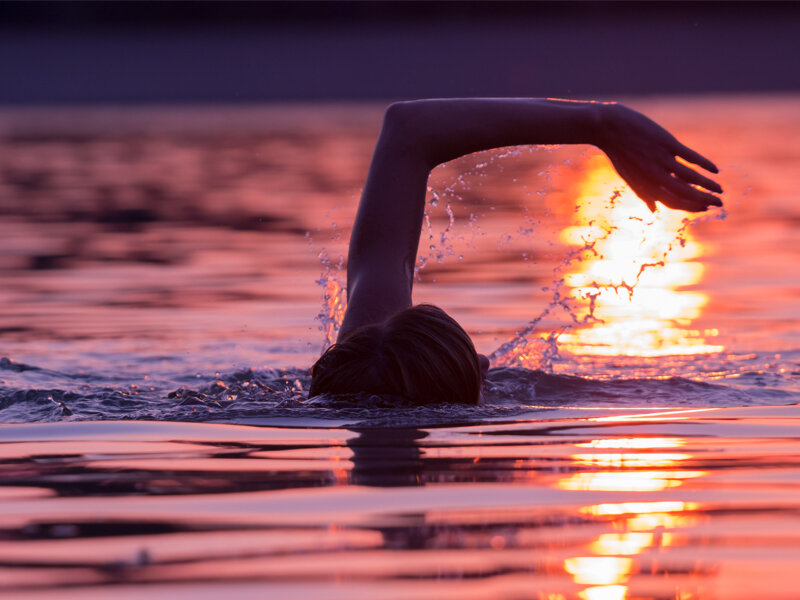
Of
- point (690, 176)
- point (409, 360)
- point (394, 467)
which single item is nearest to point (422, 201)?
point (409, 360)

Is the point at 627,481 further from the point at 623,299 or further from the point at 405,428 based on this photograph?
the point at 623,299

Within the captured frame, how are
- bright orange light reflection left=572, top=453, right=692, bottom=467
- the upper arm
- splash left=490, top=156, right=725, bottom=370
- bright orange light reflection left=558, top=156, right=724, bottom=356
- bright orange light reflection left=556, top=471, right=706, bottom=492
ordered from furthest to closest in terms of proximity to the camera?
1. bright orange light reflection left=558, top=156, right=724, bottom=356
2. splash left=490, top=156, right=725, bottom=370
3. the upper arm
4. bright orange light reflection left=572, top=453, right=692, bottom=467
5. bright orange light reflection left=556, top=471, right=706, bottom=492

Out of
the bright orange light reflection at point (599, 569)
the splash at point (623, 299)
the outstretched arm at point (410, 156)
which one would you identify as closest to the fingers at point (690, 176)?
the outstretched arm at point (410, 156)

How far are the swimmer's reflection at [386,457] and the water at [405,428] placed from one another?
0.02 m

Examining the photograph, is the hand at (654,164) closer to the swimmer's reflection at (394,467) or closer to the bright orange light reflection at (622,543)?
the swimmer's reflection at (394,467)

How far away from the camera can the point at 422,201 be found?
4.97 m

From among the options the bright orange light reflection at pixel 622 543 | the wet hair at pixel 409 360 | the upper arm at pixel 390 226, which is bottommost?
the bright orange light reflection at pixel 622 543

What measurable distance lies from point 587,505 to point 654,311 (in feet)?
→ 16.6

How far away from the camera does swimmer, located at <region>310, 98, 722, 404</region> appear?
4.57 m

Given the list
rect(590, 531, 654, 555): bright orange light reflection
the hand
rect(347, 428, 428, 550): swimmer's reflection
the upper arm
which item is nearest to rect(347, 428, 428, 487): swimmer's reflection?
rect(347, 428, 428, 550): swimmer's reflection

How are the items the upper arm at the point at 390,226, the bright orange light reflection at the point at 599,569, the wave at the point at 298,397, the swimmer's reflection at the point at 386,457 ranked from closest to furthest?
the bright orange light reflection at the point at 599,569, the swimmer's reflection at the point at 386,457, the upper arm at the point at 390,226, the wave at the point at 298,397

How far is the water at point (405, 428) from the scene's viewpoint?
3311mm

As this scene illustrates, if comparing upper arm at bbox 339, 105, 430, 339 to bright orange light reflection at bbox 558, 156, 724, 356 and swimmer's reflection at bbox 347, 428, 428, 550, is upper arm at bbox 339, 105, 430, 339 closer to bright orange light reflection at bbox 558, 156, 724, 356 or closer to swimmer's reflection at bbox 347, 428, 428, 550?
swimmer's reflection at bbox 347, 428, 428, 550

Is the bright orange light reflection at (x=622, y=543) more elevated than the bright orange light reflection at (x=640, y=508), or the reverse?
the bright orange light reflection at (x=640, y=508)
